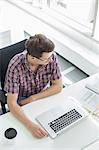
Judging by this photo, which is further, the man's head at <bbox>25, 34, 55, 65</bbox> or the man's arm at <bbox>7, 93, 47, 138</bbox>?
the man's head at <bbox>25, 34, 55, 65</bbox>

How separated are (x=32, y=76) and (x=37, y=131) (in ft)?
1.43

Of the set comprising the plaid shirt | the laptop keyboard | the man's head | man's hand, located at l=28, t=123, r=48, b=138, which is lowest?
man's hand, located at l=28, t=123, r=48, b=138

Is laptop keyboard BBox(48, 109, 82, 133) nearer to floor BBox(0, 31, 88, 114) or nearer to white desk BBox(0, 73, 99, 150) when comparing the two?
white desk BBox(0, 73, 99, 150)

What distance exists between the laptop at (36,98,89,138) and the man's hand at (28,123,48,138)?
0.09ft

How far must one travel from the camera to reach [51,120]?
1.65m

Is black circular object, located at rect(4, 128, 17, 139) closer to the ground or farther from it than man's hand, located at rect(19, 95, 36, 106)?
farther from it

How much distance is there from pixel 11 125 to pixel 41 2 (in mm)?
1675

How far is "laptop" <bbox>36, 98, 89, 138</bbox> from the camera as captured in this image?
5.28 ft

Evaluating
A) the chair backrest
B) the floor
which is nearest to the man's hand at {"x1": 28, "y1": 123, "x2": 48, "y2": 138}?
the chair backrest

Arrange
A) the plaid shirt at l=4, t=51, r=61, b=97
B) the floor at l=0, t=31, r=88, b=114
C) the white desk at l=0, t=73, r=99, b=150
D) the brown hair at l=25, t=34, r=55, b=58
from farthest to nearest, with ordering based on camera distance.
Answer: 1. the floor at l=0, t=31, r=88, b=114
2. the plaid shirt at l=4, t=51, r=61, b=97
3. the brown hair at l=25, t=34, r=55, b=58
4. the white desk at l=0, t=73, r=99, b=150

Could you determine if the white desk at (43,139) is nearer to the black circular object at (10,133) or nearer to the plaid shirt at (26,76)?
the black circular object at (10,133)

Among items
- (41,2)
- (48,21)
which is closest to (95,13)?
(48,21)

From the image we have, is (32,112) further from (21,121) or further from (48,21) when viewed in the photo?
(48,21)

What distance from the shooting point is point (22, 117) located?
1665 millimetres
